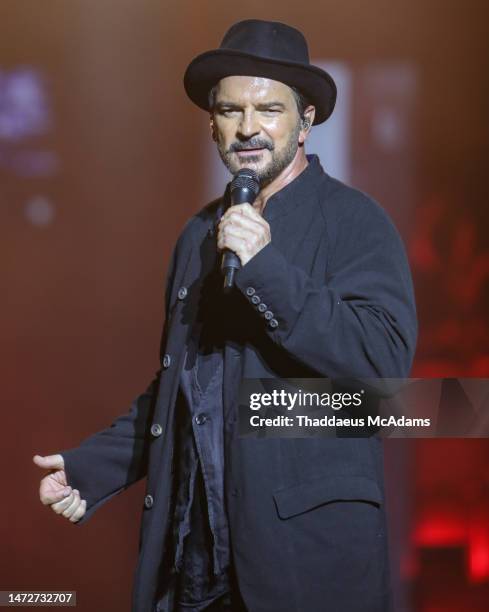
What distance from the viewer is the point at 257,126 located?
4.83ft

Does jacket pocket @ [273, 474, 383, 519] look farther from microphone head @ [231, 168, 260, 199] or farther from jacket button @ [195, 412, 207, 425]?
microphone head @ [231, 168, 260, 199]

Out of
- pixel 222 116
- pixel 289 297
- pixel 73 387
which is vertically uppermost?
pixel 222 116

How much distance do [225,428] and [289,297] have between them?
0.27 m

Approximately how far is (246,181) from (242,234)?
175mm

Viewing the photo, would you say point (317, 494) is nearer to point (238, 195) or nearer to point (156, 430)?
point (156, 430)

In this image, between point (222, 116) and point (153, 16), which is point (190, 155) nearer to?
point (153, 16)

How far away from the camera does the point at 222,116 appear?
1507 millimetres

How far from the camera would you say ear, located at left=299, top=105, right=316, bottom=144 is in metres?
1.55

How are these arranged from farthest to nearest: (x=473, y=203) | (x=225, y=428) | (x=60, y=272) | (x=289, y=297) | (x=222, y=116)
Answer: (x=60, y=272) < (x=473, y=203) < (x=222, y=116) < (x=225, y=428) < (x=289, y=297)

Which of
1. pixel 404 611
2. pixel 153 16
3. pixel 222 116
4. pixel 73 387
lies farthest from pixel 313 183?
pixel 404 611

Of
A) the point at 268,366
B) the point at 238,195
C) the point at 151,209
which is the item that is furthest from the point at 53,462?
the point at 151,209

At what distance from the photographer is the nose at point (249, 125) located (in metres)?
1.46

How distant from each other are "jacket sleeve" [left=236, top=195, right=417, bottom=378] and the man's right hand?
0.51 meters

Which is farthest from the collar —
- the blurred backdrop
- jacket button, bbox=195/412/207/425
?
the blurred backdrop
